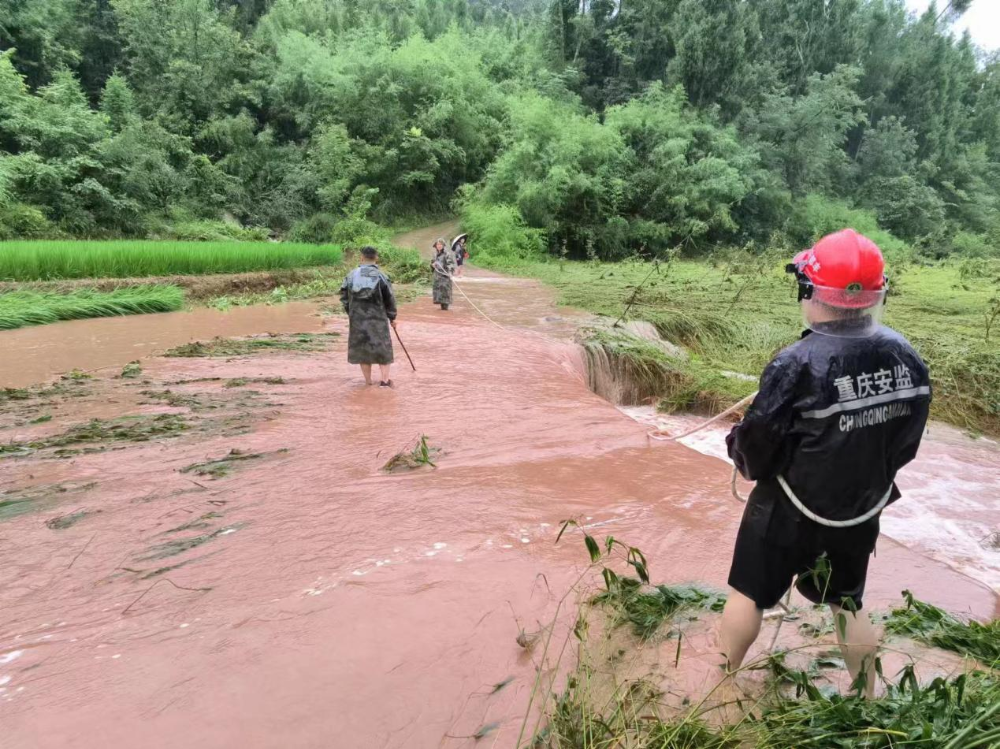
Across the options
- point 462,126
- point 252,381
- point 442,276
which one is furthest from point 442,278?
point 462,126

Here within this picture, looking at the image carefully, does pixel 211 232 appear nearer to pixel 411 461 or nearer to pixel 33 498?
pixel 33 498

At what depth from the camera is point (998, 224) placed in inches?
1320

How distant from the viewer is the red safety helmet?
1.81 m

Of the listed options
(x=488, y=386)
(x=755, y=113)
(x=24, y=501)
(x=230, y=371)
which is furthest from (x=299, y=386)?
(x=755, y=113)

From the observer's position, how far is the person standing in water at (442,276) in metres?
11.3

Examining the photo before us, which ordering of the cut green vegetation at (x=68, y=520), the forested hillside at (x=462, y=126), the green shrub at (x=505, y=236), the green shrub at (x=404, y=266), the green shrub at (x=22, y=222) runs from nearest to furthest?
1. the cut green vegetation at (x=68, y=520)
2. the green shrub at (x=22, y=222)
3. the green shrub at (x=404, y=266)
4. the forested hillside at (x=462, y=126)
5. the green shrub at (x=505, y=236)

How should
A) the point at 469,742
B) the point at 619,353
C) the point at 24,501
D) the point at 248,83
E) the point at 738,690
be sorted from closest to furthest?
the point at 469,742 < the point at 738,690 < the point at 24,501 < the point at 619,353 < the point at 248,83

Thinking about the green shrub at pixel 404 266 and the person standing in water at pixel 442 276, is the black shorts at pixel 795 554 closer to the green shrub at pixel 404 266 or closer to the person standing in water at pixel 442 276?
the person standing in water at pixel 442 276

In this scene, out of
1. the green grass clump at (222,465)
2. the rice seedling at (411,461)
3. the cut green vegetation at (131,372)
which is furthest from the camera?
the cut green vegetation at (131,372)

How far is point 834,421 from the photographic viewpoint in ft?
5.92

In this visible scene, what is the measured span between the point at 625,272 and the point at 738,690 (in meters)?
17.7

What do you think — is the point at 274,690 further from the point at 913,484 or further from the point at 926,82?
the point at 926,82

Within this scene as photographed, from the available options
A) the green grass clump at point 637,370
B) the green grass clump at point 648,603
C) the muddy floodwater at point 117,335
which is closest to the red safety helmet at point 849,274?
the green grass clump at point 648,603

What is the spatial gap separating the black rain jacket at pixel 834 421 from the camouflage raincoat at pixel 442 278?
9.84 m
